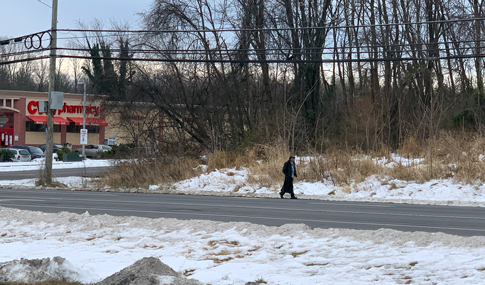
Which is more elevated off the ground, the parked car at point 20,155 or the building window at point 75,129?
the building window at point 75,129

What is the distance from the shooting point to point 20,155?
186 ft

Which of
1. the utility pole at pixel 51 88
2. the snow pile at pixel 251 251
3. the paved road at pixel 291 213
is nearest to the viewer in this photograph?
the snow pile at pixel 251 251

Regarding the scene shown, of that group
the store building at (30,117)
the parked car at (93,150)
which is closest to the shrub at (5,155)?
the parked car at (93,150)

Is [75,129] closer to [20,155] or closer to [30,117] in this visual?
[30,117]

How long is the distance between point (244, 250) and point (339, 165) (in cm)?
1659

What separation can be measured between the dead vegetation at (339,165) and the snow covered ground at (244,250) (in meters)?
13.5

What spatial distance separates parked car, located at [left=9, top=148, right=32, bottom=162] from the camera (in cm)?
5656

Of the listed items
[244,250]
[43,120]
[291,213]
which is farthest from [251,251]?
[43,120]

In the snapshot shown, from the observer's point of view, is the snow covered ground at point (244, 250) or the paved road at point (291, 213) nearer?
the snow covered ground at point (244, 250)

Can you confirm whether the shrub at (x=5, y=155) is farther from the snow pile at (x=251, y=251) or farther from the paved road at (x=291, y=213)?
the snow pile at (x=251, y=251)

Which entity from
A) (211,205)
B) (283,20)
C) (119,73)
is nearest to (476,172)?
(211,205)

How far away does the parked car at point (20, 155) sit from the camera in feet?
186

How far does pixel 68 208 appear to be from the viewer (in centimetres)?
1750

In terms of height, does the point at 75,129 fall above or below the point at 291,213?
above
